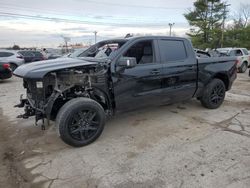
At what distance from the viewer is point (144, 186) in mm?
2984

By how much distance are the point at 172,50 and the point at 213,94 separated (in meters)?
1.73

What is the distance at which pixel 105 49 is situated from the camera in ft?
16.5

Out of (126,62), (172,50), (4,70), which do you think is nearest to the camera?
(126,62)

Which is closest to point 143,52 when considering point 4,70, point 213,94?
point 213,94

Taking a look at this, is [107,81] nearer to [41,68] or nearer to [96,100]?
[96,100]

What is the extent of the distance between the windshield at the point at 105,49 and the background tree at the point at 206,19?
3301 cm

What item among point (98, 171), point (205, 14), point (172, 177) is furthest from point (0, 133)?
point (205, 14)

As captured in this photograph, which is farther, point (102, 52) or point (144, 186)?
point (102, 52)

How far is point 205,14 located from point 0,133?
37353mm

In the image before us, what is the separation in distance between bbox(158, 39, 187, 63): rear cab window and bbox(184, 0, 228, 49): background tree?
32506 millimetres

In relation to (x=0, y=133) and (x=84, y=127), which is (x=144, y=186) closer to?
(x=84, y=127)

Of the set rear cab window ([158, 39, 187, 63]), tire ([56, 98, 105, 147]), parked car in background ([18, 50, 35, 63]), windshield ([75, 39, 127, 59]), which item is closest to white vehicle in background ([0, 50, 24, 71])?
parked car in background ([18, 50, 35, 63])

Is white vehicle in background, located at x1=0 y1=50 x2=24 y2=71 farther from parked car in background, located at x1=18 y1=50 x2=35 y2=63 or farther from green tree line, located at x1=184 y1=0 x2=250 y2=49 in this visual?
green tree line, located at x1=184 y1=0 x2=250 y2=49

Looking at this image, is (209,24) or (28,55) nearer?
(28,55)
